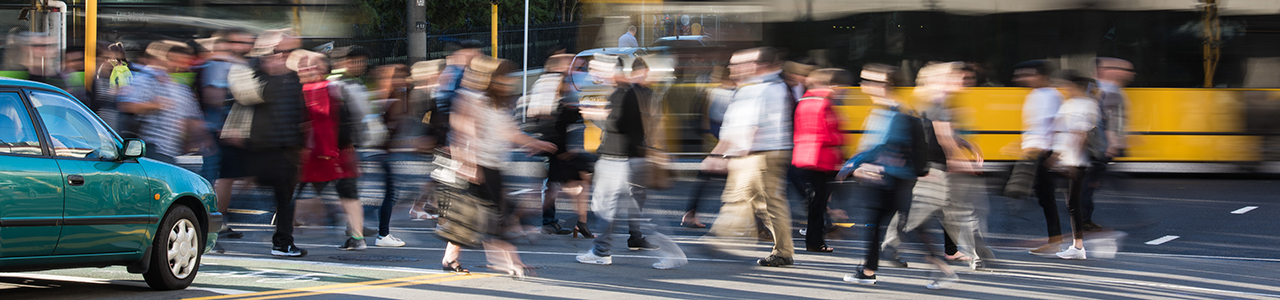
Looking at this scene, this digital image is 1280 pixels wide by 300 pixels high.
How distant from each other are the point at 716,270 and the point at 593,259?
763 millimetres

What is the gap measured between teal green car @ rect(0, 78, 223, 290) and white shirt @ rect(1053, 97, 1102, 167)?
5259 mm

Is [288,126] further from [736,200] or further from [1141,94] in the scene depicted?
[1141,94]

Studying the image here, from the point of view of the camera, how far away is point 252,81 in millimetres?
7727

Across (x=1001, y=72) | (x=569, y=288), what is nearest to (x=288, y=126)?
(x=569, y=288)

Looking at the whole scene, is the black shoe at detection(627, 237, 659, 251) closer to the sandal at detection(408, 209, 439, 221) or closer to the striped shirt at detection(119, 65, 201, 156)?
the sandal at detection(408, 209, 439, 221)

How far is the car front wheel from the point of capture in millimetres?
6113

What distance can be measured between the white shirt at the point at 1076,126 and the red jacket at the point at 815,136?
1.43m

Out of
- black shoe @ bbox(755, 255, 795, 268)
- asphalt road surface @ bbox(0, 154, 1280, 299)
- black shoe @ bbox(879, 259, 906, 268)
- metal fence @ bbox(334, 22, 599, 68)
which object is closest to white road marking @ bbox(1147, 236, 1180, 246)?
asphalt road surface @ bbox(0, 154, 1280, 299)

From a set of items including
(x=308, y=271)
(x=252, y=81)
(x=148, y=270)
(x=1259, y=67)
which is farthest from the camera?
(x=1259, y=67)

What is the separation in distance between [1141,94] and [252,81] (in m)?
9.77

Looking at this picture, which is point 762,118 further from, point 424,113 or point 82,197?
point 82,197

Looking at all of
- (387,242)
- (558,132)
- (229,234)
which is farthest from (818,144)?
(229,234)

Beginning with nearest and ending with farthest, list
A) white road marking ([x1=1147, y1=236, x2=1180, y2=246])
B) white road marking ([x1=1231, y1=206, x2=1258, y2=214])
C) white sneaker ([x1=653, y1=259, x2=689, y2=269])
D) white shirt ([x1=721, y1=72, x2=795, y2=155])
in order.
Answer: white shirt ([x1=721, y1=72, x2=795, y2=155]) < white sneaker ([x1=653, y1=259, x2=689, y2=269]) < white road marking ([x1=1147, y1=236, x2=1180, y2=246]) < white road marking ([x1=1231, y1=206, x2=1258, y2=214])

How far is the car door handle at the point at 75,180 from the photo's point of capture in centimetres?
555
